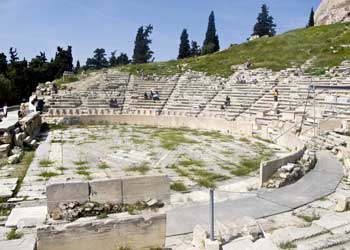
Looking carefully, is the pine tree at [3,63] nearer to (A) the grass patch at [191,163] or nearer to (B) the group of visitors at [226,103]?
(B) the group of visitors at [226,103]

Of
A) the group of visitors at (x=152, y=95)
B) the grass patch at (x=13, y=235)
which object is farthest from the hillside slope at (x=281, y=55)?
the grass patch at (x=13, y=235)

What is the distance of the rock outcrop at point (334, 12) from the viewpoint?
2078 inches

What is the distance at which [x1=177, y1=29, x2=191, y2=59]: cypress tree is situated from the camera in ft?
201

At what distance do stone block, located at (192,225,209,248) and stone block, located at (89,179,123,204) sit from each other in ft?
6.64

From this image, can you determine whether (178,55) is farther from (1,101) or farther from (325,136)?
(325,136)

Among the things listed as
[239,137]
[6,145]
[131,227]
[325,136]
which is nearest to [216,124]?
[239,137]

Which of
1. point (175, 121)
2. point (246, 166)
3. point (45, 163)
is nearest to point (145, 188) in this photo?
point (246, 166)

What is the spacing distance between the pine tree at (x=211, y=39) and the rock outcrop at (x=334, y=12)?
16812 millimetres

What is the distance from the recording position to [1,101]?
3938 centimetres

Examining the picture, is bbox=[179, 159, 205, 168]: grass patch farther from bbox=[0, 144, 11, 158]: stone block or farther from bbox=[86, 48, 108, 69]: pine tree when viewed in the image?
bbox=[86, 48, 108, 69]: pine tree

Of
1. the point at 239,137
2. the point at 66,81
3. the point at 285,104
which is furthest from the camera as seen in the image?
the point at 66,81

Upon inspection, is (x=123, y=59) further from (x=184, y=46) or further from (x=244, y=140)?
(x=244, y=140)

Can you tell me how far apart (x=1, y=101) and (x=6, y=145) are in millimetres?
30508

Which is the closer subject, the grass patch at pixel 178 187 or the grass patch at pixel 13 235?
the grass patch at pixel 13 235
